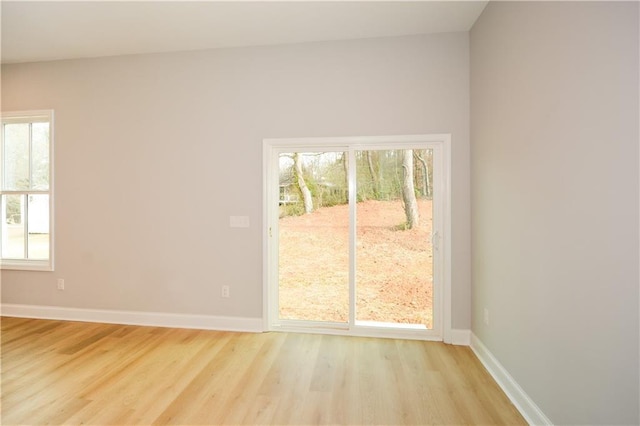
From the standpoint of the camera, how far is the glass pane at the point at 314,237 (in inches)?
125

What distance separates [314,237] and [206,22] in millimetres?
2301

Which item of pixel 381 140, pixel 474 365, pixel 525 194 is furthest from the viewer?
pixel 381 140

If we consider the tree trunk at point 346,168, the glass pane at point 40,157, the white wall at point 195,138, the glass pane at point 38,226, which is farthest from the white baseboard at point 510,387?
the glass pane at point 40,157

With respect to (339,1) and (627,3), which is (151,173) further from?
(627,3)

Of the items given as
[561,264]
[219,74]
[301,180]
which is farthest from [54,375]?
[561,264]

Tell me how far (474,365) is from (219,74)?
12.3 ft

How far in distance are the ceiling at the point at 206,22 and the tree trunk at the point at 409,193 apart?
1218 mm

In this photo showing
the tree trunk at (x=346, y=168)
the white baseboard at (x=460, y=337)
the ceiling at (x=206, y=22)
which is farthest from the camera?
the tree trunk at (x=346, y=168)

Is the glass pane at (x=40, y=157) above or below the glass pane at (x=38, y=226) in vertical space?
above

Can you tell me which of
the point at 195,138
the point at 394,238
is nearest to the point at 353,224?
the point at 394,238

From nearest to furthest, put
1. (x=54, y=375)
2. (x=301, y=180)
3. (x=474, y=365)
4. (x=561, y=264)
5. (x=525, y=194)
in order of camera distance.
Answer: (x=561, y=264), (x=525, y=194), (x=54, y=375), (x=474, y=365), (x=301, y=180)

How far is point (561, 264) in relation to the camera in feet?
5.17

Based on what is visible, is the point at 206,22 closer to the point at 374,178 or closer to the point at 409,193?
the point at 374,178

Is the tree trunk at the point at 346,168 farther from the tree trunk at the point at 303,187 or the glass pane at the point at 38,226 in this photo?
the glass pane at the point at 38,226
